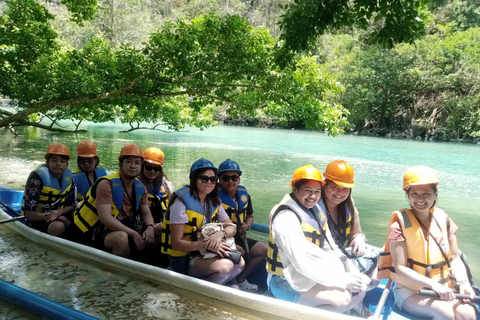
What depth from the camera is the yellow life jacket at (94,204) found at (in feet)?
12.1

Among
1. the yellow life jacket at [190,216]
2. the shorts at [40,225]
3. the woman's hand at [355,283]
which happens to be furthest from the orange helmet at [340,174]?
the shorts at [40,225]

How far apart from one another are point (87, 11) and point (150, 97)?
88.9 inches

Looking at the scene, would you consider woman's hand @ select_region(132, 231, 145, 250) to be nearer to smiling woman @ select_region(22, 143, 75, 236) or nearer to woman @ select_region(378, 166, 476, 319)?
smiling woman @ select_region(22, 143, 75, 236)

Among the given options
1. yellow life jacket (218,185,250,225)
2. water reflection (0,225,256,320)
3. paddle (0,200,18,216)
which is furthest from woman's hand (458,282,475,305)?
paddle (0,200,18,216)

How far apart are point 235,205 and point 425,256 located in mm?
1781

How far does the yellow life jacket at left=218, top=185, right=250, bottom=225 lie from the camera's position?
384cm

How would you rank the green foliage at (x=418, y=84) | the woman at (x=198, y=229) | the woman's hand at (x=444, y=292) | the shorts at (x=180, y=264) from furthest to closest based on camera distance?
the green foliage at (x=418, y=84) < the shorts at (x=180, y=264) < the woman at (x=198, y=229) < the woman's hand at (x=444, y=292)

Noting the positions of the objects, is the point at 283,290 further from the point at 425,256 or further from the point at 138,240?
the point at 138,240

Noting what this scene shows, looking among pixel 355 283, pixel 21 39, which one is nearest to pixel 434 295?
pixel 355 283

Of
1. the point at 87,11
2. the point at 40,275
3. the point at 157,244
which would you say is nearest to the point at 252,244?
the point at 157,244

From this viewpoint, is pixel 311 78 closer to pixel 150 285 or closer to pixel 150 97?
pixel 150 97

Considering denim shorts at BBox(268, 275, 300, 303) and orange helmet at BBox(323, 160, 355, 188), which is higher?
orange helmet at BBox(323, 160, 355, 188)

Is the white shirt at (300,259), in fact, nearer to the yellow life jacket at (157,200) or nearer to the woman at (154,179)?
the woman at (154,179)

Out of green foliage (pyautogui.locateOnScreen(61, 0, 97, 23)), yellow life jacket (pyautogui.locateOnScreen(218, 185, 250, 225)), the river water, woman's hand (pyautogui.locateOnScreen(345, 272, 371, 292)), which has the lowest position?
the river water
